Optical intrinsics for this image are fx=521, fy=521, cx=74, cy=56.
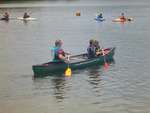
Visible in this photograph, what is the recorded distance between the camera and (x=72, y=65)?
35031 mm

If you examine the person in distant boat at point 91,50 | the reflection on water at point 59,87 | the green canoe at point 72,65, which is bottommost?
the reflection on water at point 59,87

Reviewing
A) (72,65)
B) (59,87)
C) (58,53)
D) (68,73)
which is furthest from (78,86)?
(72,65)

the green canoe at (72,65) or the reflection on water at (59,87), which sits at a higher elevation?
the green canoe at (72,65)

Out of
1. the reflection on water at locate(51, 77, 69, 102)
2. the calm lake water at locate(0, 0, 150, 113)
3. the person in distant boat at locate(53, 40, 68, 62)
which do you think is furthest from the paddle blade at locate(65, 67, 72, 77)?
the reflection on water at locate(51, 77, 69, 102)

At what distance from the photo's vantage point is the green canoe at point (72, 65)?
33.0m

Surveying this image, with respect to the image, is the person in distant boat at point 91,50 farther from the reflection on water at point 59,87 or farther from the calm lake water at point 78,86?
the reflection on water at point 59,87

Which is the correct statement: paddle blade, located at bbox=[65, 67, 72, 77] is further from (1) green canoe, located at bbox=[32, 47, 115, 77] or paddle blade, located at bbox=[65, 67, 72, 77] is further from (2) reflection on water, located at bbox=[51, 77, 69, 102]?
(2) reflection on water, located at bbox=[51, 77, 69, 102]

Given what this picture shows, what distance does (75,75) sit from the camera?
112 ft

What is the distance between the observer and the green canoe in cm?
3300

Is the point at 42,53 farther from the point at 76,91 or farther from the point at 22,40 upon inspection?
the point at 76,91

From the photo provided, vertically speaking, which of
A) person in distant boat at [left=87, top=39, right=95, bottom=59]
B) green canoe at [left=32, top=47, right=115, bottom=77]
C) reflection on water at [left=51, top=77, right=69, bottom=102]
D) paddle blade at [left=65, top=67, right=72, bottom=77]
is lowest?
reflection on water at [left=51, top=77, right=69, bottom=102]

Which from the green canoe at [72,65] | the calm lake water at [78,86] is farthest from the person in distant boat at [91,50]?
the calm lake water at [78,86]

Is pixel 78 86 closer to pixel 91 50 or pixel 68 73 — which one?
pixel 68 73

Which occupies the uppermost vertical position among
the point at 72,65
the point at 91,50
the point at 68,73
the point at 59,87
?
the point at 91,50
